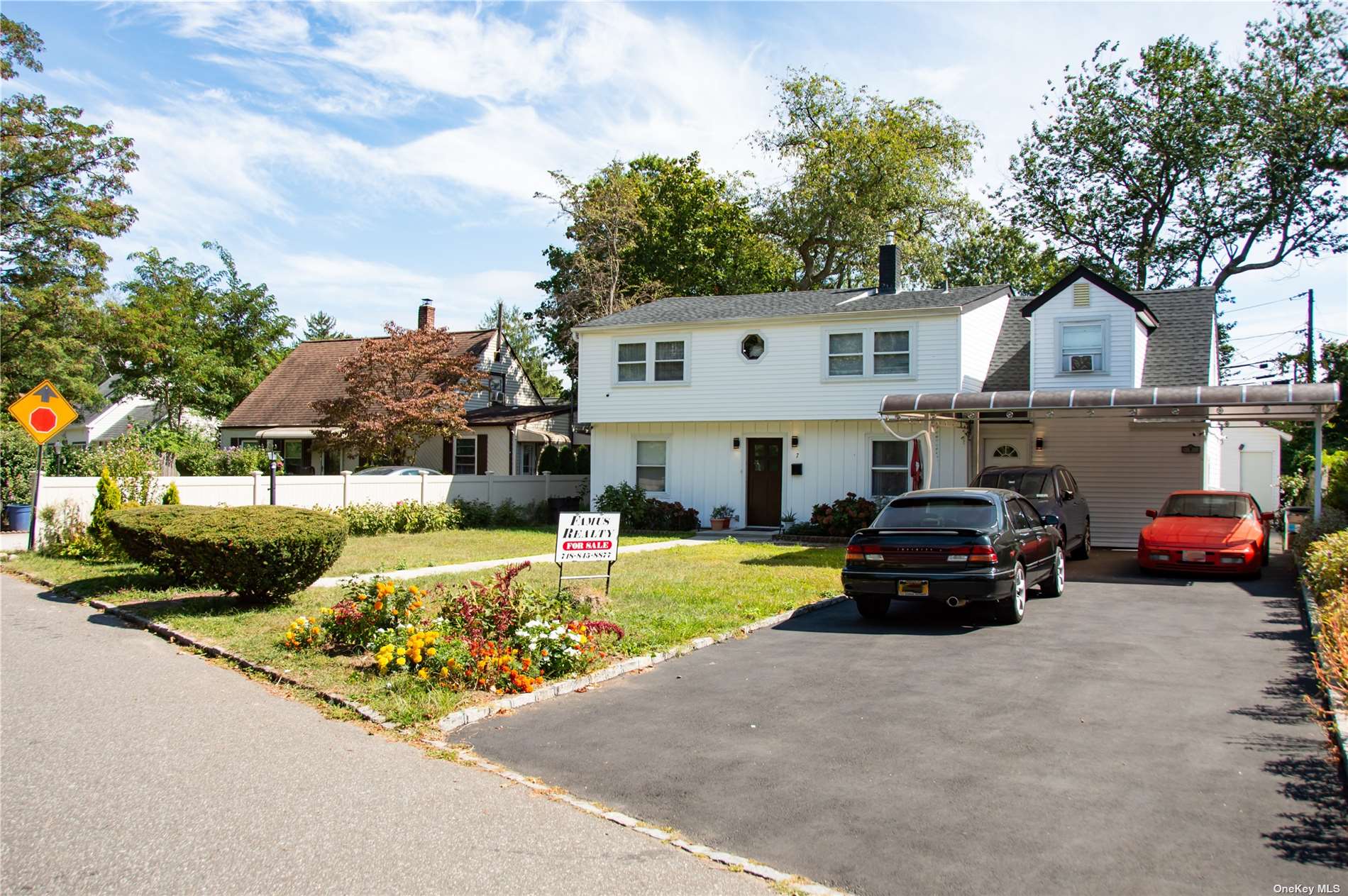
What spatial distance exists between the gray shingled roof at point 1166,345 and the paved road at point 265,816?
18.6 metres

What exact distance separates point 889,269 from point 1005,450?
19.3ft

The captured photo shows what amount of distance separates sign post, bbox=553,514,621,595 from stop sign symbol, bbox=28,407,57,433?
1080 cm

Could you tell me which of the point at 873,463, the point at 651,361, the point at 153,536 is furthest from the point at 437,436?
the point at 153,536

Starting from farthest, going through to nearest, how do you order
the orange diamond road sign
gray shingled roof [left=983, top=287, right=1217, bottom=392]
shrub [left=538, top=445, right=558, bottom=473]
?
shrub [left=538, top=445, right=558, bottom=473] → gray shingled roof [left=983, top=287, right=1217, bottom=392] → the orange diamond road sign

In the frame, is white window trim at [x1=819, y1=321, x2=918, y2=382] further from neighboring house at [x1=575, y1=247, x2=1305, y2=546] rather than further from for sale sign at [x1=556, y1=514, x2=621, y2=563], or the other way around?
for sale sign at [x1=556, y1=514, x2=621, y2=563]

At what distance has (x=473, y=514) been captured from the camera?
998 inches

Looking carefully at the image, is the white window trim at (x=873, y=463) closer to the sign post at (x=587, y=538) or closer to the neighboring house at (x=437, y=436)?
the sign post at (x=587, y=538)

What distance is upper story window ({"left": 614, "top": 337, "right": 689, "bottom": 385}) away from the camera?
79.6ft

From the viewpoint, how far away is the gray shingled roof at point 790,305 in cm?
2225

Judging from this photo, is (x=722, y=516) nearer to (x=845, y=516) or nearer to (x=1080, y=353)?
(x=845, y=516)

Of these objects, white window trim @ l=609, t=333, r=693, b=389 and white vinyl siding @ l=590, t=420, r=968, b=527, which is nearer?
white vinyl siding @ l=590, t=420, r=968, b=527

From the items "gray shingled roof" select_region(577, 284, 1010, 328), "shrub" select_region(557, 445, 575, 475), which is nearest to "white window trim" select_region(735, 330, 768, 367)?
"gray shingled roof" select_region(577, 284, 1010, 328)

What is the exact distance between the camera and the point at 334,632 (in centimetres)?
898

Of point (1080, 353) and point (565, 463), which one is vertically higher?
point (1080, 353)
